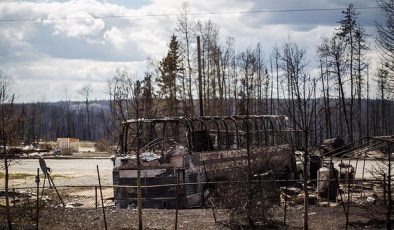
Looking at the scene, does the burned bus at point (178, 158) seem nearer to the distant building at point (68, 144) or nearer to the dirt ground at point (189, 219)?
the dirt ground at point (189, 219)

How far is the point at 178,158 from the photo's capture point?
1650 centimetres

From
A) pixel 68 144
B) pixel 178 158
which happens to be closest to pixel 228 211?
pixel 178 158

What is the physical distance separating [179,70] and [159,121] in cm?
3225

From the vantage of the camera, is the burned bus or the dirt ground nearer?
the dirt ground

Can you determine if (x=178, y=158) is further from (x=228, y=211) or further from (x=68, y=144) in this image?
(x=68, y=144)

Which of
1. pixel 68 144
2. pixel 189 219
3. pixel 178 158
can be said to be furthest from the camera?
pixel 68 144

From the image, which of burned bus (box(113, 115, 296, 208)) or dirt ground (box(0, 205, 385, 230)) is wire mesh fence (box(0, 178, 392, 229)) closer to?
dirt ground (box(0, 205, 385, 230))

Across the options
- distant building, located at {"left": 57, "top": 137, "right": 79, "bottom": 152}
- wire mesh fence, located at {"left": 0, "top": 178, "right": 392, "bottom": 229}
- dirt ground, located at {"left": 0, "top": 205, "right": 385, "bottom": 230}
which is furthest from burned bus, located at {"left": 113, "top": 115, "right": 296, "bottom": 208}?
distant building, located at {"left": 57, "top": 137, "right": 79, "bottom": 152}

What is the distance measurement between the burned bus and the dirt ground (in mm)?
1042

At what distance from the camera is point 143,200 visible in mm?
16953

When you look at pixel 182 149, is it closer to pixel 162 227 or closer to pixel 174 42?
pixel 162 227

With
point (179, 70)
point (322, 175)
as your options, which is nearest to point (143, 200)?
point (322, 175)

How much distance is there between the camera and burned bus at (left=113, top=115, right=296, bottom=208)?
16516 millimetres

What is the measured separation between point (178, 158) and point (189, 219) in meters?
2.76
